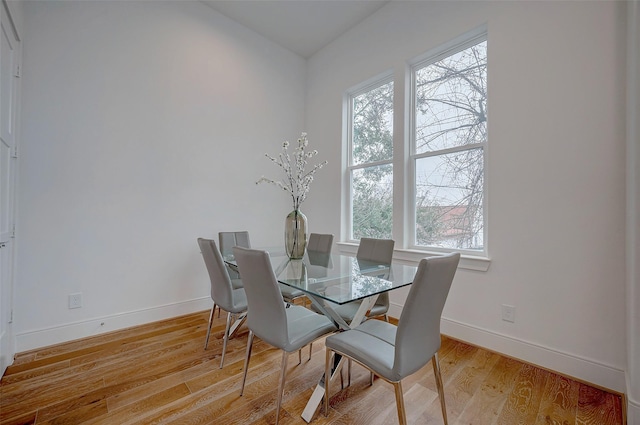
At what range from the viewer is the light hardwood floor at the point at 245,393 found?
1.48m

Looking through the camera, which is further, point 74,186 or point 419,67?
point 419,67

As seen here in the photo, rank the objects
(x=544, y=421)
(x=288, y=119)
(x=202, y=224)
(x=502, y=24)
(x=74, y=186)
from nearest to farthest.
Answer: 1. (x=544, y=421)
2. (x=502, y=24)
3. (x=74, y=186)
4. (x=202, y=224)
5. (x=288, y=119)

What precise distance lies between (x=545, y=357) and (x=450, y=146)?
1.85 meters

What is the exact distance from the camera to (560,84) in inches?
76.5

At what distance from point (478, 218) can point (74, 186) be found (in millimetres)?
3590

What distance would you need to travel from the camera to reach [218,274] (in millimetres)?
1974

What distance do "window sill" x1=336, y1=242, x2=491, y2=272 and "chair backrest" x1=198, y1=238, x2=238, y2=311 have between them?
A: 1.76 meters

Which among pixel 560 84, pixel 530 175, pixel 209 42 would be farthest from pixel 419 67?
pixel 209 42

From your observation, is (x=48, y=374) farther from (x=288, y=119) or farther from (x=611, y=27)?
(x=611, y=27)

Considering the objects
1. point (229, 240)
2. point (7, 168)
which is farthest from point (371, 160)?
point (7, 168)

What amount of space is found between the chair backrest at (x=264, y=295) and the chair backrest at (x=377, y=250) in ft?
3.58

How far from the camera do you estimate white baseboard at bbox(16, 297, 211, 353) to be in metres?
2.18

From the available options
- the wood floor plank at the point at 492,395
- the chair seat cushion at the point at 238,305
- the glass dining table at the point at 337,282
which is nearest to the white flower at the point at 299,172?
the glass dining table at the point at 337,282

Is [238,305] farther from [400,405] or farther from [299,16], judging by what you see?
[299,16]
